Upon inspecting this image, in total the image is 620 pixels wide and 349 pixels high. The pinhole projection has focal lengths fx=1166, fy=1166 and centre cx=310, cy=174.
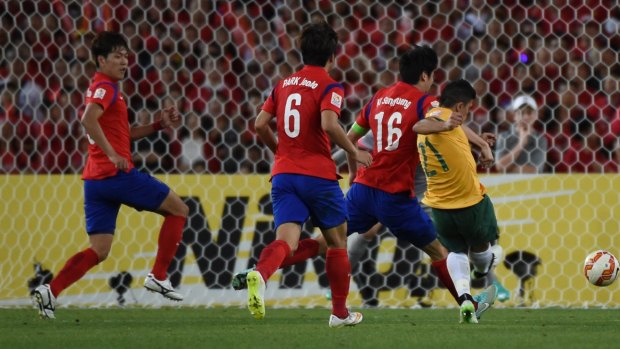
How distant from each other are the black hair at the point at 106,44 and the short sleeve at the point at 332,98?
161 cm

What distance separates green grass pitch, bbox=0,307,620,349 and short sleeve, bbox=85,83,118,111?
1238 mm

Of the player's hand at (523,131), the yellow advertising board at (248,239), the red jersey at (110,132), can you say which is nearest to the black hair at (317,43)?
the red jersey at (110,132)

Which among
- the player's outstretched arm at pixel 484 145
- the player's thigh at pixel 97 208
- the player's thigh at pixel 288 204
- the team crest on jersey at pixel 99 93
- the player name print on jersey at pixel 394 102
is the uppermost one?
the player name print on jersey at pixel 394 102

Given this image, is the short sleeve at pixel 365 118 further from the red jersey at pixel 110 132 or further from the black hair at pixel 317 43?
the red jersey at pixel 110 132

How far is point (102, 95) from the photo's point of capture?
6.57 meters

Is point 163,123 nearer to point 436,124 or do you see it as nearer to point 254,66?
point 436,124

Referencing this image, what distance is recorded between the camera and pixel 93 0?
9906 millimetres

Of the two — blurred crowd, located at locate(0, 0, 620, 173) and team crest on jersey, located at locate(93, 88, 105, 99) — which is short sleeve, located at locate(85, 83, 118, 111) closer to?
team crest on jersey, located at locate(93, 88, 105, 99)

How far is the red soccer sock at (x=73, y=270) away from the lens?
6.60 meters

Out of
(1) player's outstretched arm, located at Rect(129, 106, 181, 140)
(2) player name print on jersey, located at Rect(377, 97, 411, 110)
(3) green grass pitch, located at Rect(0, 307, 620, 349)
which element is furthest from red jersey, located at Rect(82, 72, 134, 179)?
(2) player name print on jersey, located at Rect(377, 97, 411, 110)

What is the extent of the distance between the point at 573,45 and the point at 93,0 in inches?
158

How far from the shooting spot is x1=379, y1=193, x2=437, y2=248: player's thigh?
641 centimetres

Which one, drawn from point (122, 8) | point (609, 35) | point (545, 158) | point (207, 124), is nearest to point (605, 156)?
point (545, 158)

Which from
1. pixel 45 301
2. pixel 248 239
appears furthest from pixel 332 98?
pixel 248 239
